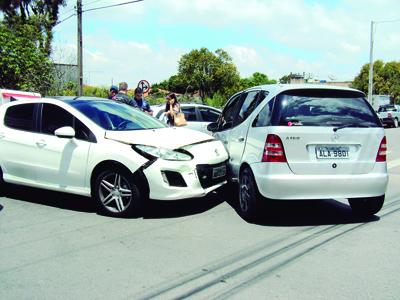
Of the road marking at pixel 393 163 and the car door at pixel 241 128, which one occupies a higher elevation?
the car door at pixel 241 128

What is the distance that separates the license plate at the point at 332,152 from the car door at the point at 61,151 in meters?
2.89

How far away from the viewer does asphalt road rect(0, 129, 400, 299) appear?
3.64 metres

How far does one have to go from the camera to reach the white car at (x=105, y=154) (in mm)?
5730

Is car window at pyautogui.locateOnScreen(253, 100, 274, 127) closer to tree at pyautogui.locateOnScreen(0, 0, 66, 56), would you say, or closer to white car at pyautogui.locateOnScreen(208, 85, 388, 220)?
white car at pyautogui.locateOnScreen(208, 85, 388, 220)

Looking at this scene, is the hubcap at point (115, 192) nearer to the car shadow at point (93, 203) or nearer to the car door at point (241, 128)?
the car shadow at point (93, 203)

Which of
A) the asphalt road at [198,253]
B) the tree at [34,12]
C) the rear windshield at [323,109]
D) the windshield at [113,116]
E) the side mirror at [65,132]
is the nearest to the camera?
the asphalt road at [198,253]

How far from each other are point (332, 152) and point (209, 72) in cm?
6474

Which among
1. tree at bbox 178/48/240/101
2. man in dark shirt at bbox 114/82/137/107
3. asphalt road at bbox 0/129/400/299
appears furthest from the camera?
tree at bbox 178/48/240/101

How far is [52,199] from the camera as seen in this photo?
7.07 m

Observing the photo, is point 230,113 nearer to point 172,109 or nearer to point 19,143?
point 19,143

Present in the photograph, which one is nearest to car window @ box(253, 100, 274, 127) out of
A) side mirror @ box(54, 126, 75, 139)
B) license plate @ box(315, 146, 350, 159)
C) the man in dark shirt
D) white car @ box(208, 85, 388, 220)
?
white car @ box(208, 85, 388, 220)

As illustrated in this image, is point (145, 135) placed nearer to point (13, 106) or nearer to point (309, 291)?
point (13, 106)

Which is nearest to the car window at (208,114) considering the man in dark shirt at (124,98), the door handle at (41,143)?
the man in dark shirt at (124,98)

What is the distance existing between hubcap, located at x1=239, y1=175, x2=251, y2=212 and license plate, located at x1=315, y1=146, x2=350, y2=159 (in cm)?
94
